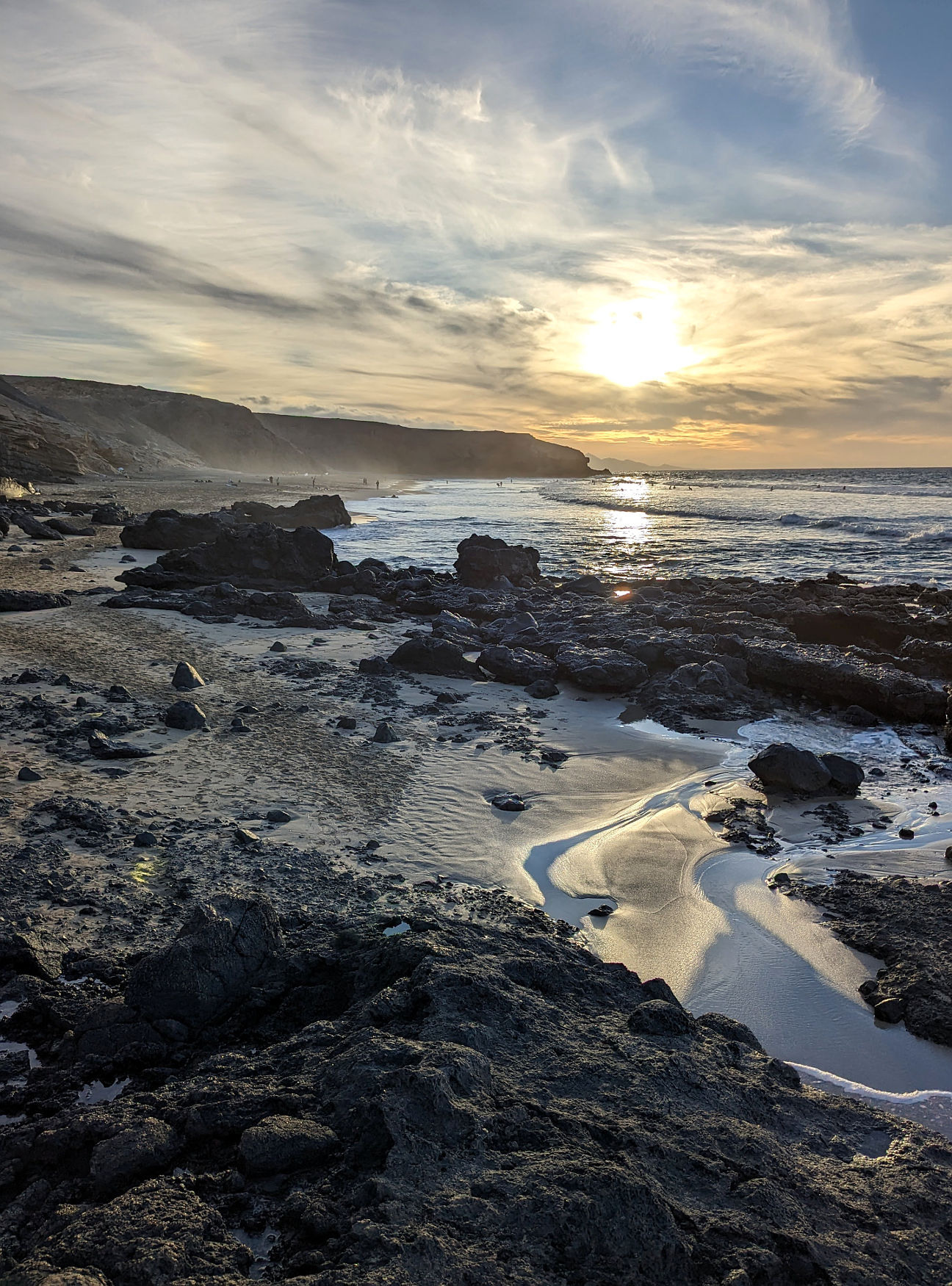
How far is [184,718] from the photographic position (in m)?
7.32

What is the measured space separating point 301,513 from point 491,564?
1514cm

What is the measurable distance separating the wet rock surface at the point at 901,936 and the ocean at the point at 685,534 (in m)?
17.9

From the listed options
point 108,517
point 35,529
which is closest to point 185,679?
point 35,529

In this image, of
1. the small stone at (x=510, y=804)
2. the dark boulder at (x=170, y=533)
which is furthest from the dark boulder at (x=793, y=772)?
the dark boulder at (x=170, y=533)

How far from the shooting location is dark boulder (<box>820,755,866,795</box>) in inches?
270

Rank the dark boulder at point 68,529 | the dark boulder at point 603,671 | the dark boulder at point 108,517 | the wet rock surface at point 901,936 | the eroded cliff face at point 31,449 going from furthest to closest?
1. the eroded cliff face at point 31,449
2. the dark boulder at point 108,517
3. the dark boulder at point 68,529
4. the dark boulder at point 603,671
5. the wet rock surface at point 901,936

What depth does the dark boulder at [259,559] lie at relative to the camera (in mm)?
16406

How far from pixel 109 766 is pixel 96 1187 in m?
4.39

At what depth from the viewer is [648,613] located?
14562mm

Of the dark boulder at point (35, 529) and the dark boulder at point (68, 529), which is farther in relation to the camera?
the dark boulder at point (68, 529)

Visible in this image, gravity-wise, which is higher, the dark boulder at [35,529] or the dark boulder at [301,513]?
the dark boulder at [301,513]

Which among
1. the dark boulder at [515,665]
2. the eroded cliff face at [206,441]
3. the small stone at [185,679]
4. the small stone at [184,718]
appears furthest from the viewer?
the eroded cliff face at [206,441]

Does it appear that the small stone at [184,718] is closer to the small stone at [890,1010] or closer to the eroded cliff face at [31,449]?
the small stone at [890,1010]

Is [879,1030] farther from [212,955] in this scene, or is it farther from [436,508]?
[436,508]
